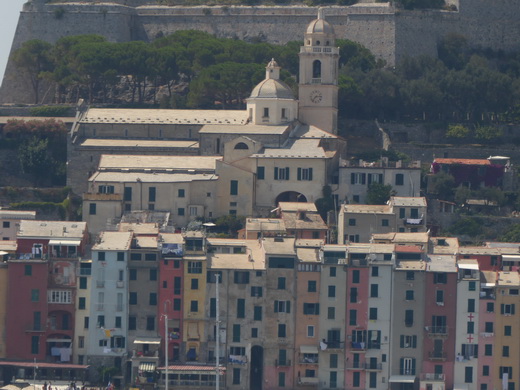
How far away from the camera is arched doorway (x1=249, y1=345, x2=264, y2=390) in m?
103

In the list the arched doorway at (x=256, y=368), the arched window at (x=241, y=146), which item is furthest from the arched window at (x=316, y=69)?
the arched doorway at (x=256, y=368)

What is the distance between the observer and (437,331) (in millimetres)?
102875

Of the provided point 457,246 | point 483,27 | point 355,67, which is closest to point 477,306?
point 457,246

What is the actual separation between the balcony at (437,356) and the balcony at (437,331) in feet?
2.40

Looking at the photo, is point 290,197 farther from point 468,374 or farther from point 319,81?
point 468,374

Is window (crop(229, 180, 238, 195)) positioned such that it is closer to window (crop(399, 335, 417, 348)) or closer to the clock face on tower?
the clock face on tower

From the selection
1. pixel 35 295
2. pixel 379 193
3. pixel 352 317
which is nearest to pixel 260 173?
pixel 379 193

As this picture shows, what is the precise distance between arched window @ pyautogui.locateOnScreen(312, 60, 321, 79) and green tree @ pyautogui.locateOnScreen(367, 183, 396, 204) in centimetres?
1024

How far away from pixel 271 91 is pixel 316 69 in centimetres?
350

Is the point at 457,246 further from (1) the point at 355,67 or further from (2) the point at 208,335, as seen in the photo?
(1) the point at 355,67

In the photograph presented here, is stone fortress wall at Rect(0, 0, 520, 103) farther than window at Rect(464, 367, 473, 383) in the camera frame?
Yes

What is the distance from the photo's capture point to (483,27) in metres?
144

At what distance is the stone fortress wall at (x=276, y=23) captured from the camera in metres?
141

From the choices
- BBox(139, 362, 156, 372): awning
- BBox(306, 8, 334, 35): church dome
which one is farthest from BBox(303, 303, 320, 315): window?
BBox(306, 8, 334, 35): church dome
